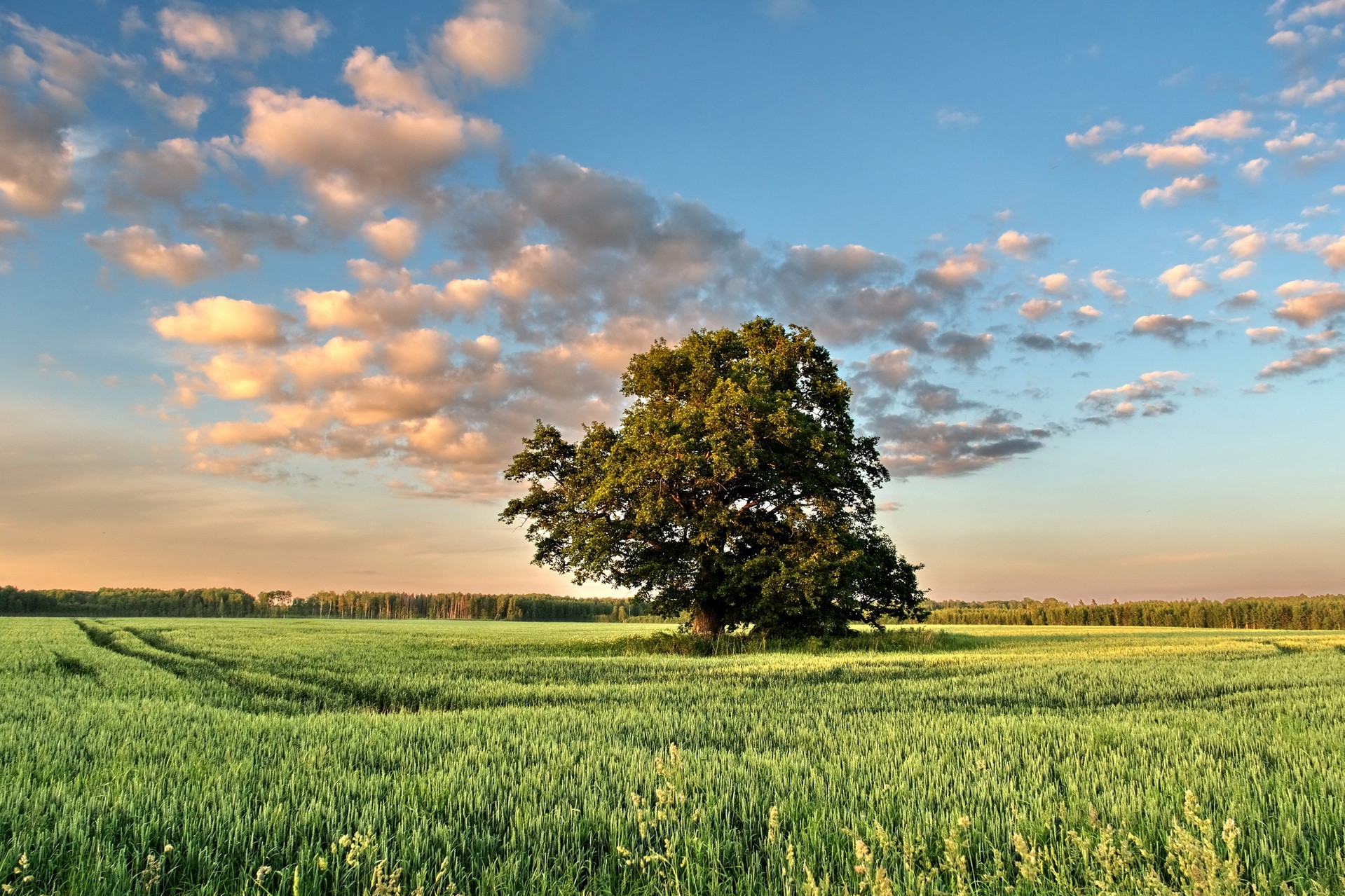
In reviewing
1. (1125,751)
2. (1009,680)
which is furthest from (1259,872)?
(1009,680)

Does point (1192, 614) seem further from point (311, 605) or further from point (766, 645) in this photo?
point (311, 605)

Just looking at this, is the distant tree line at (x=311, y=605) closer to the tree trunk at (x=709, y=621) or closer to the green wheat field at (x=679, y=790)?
the tree trunk at (x=709, y=621)

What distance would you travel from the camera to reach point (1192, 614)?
11162 cm

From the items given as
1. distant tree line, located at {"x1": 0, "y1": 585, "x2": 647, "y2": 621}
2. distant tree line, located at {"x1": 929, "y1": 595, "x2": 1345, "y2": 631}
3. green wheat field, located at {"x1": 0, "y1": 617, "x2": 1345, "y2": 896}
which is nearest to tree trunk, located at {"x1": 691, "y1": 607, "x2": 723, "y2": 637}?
green wheat field, located at {"x1": 0, "y1": 617, "x2": 1345, "y2": 896}

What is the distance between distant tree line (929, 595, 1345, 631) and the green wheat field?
3855 inches

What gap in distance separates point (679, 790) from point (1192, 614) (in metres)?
133

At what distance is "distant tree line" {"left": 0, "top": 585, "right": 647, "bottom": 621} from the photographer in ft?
483

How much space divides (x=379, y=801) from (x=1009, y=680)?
12.2 m

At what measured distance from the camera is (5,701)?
1121cm

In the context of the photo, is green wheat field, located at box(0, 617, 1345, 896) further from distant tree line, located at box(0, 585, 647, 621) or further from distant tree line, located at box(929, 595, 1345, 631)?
distant tree line, located at box(0, 585, 647, 621)

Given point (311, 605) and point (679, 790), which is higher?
point (679, 790)

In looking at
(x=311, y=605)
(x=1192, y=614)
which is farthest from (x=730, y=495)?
(x=311, y=605)

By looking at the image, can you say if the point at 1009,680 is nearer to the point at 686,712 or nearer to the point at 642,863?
the point at 686,712

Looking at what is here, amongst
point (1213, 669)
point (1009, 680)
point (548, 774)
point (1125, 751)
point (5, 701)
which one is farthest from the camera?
point (1213, 669)
